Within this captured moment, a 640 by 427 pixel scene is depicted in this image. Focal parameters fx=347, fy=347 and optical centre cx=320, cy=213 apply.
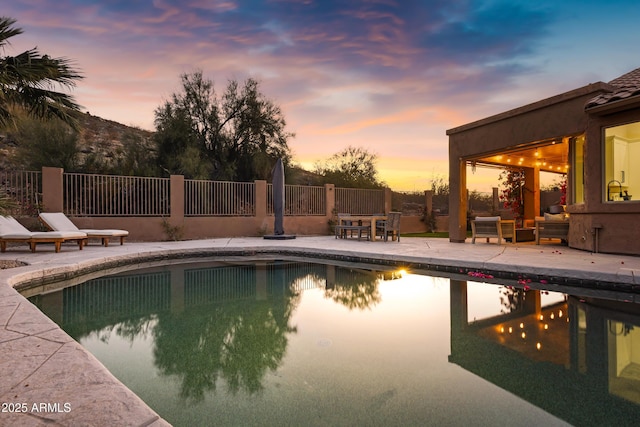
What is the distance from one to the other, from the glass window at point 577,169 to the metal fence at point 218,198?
31.8 ft

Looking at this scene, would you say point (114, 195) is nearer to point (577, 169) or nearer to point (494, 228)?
point (494, 228)

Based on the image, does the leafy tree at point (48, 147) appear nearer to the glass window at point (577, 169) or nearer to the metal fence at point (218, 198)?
the metal fence at point (218, 198)

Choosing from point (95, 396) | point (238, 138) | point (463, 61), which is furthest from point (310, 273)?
point (238, 138)

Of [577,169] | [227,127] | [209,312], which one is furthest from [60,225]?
[577,169]

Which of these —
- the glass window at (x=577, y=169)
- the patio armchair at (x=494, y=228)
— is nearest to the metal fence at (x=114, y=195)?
the patio armchair at (x=494, y=228)

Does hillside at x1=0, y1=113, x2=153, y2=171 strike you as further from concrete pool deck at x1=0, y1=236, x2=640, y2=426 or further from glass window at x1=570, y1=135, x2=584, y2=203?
glass window at x1=570, y1=135, x2=584, y2=203

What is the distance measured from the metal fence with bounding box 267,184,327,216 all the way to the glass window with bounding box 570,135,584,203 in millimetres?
8449

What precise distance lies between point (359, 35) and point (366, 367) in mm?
10096

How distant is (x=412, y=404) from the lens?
77.9 inches

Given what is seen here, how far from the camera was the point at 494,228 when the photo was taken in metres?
9.41

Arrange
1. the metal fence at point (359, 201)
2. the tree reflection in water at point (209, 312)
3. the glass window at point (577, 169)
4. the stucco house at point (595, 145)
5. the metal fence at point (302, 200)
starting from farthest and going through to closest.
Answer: the metal fence at point (359, 201), the metal fence at point (302, 200), the glass window at point (577, 169), the stucco house at point (595, 145), the tree reflection in water at point (209, 312)

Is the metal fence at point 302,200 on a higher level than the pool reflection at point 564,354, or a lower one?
higher

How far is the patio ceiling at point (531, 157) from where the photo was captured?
9828 millimetres

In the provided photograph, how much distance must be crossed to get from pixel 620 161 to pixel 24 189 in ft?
47.0
